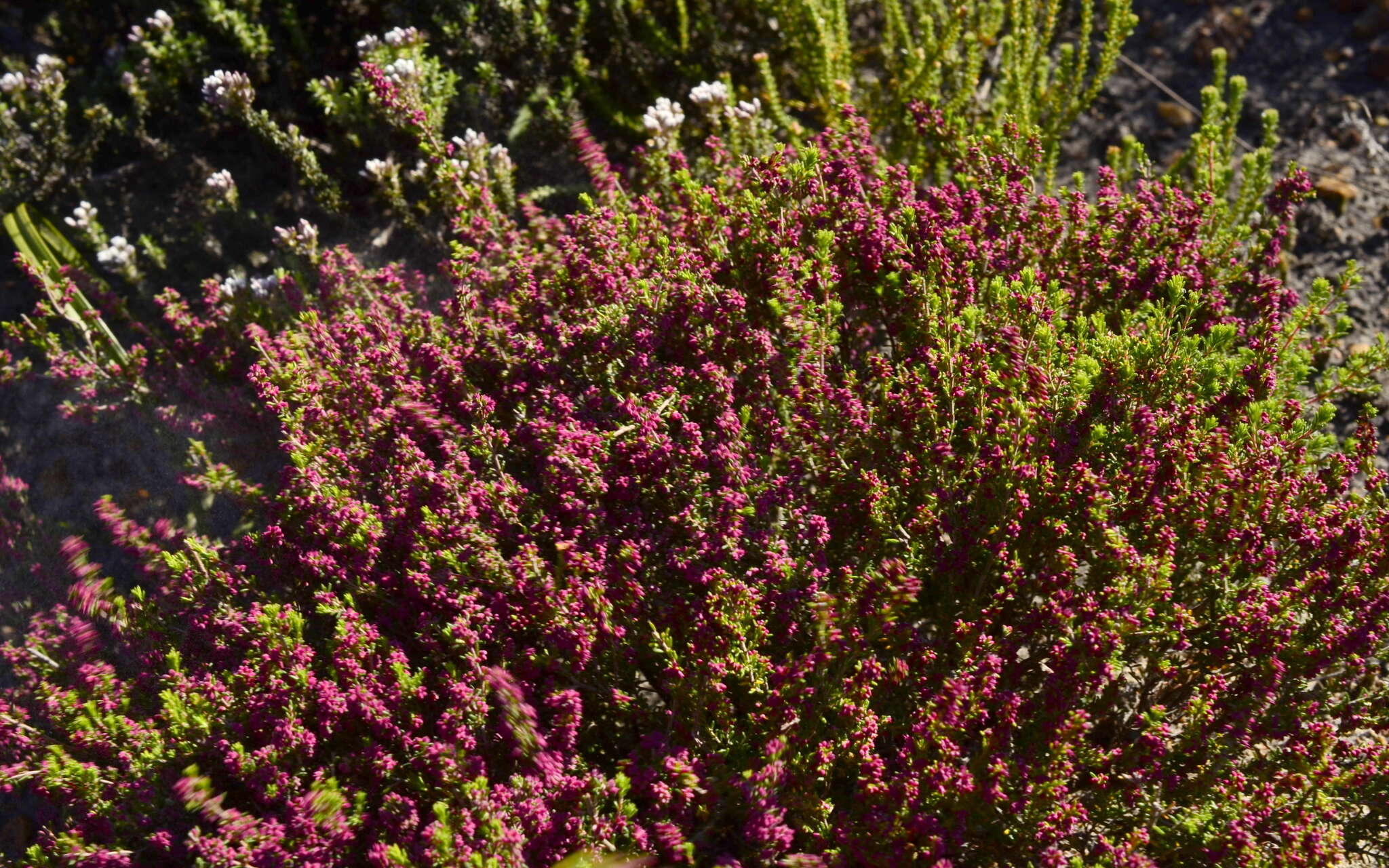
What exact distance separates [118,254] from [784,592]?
10.8 ft

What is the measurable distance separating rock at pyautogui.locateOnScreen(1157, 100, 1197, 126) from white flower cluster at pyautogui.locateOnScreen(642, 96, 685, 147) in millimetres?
2712

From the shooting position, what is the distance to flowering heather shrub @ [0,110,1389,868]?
251 cm

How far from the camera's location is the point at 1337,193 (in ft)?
15.7

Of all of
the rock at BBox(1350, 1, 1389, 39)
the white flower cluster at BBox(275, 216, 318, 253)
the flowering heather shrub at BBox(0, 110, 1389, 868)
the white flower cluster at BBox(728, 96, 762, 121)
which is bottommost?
the flowering heather shrub at BBox(0, 110, 1389, 868)

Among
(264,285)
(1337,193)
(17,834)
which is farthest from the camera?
(1337,193)

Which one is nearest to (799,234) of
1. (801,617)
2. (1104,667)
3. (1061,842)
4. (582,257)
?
(582,257)

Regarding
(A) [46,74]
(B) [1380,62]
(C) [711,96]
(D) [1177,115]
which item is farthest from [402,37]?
(B) [1380,62]

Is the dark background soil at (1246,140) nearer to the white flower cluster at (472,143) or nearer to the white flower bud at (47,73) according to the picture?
the white flower bud at (47,73)

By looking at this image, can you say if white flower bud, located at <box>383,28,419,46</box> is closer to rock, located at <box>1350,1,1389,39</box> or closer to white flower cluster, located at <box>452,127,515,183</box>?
white flower cluster, located at <box>452,127,515,183</box>

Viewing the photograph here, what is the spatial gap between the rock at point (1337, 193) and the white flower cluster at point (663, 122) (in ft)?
9.83

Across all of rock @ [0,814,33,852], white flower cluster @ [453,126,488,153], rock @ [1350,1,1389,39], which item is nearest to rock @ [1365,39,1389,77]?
rock @ [1350,1,1389,39]

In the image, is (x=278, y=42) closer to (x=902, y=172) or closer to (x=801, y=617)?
(x=902, y=172)

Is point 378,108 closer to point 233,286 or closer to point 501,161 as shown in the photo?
point 501,161

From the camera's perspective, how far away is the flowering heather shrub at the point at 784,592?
251cm
